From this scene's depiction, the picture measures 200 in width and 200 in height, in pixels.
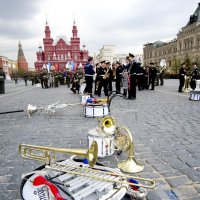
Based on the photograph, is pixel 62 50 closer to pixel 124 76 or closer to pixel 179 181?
pixel 124 76

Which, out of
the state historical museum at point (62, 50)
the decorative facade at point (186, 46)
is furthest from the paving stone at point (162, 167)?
the state historical museum at point (62, 50)

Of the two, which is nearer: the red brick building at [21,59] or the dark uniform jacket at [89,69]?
the dark uniform jacket at [89,69]

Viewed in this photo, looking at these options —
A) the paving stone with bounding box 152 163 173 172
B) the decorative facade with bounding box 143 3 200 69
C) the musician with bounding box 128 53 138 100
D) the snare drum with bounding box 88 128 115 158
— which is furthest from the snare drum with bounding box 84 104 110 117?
the decorative facade with bounding box 143 3 200 69

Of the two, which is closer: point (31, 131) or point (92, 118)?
point (31, 131)

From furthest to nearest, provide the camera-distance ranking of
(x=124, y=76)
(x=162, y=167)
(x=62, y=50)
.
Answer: (x=62, y=50) → (x=124, y=76) → (x=162, y=167)

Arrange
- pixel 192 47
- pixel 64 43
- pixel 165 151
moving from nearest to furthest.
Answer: pixel 165 151 < pixel 192 47 < pixel 64 43

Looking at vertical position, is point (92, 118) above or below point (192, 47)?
below

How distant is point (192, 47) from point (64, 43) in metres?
48.4

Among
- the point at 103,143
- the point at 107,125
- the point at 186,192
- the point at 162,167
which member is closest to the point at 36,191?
the point at 103,143

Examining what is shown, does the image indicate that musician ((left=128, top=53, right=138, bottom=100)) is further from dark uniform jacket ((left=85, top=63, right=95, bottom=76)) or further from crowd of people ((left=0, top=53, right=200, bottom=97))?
dark uniform jacket ((left=85, top=63, right=95, bottom=76))

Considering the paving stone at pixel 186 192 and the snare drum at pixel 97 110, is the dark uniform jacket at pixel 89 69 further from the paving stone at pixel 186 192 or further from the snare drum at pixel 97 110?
the paving stone at pixel 186 192

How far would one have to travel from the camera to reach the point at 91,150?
2354mm

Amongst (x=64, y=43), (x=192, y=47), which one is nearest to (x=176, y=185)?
(x=192, y=47)

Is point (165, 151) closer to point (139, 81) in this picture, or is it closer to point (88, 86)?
point (88, 86)
